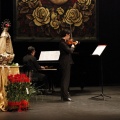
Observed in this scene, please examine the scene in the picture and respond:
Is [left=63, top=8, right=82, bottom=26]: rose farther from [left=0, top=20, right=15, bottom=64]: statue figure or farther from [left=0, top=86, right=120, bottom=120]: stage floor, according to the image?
[left=0, top=20, right=15, bottom=64]: statue figure

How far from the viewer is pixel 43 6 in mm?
10977

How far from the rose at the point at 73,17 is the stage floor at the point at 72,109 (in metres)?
3.02

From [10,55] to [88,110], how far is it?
5.89 ft

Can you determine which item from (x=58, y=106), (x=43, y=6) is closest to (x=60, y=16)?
(x=43, y=6)

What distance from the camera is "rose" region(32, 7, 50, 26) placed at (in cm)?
1092

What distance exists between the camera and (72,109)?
6707mm

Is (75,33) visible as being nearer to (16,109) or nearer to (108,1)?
(108,1)

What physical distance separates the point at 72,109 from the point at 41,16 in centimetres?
486

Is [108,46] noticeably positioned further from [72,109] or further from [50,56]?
[72,109]

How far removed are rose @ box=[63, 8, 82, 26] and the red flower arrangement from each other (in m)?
4.79

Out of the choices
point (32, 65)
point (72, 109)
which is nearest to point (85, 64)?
point (32, 65)

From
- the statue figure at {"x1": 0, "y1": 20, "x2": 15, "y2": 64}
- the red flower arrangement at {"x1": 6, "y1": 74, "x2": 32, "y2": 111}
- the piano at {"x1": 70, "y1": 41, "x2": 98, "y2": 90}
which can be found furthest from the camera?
the piano at {"x1": 70, "y1": 41, "x2": 98, "y2": 90}

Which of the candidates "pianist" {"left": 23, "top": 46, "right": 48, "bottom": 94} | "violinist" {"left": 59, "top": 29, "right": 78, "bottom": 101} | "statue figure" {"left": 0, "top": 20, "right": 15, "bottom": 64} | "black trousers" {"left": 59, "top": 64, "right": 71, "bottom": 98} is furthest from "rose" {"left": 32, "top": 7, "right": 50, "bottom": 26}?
"statue figure" {"left": 0, "top": 20, "right": 15, "bottom": 64}

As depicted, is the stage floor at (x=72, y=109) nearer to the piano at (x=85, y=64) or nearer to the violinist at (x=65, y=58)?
the violinist at (x=65, y=58)
